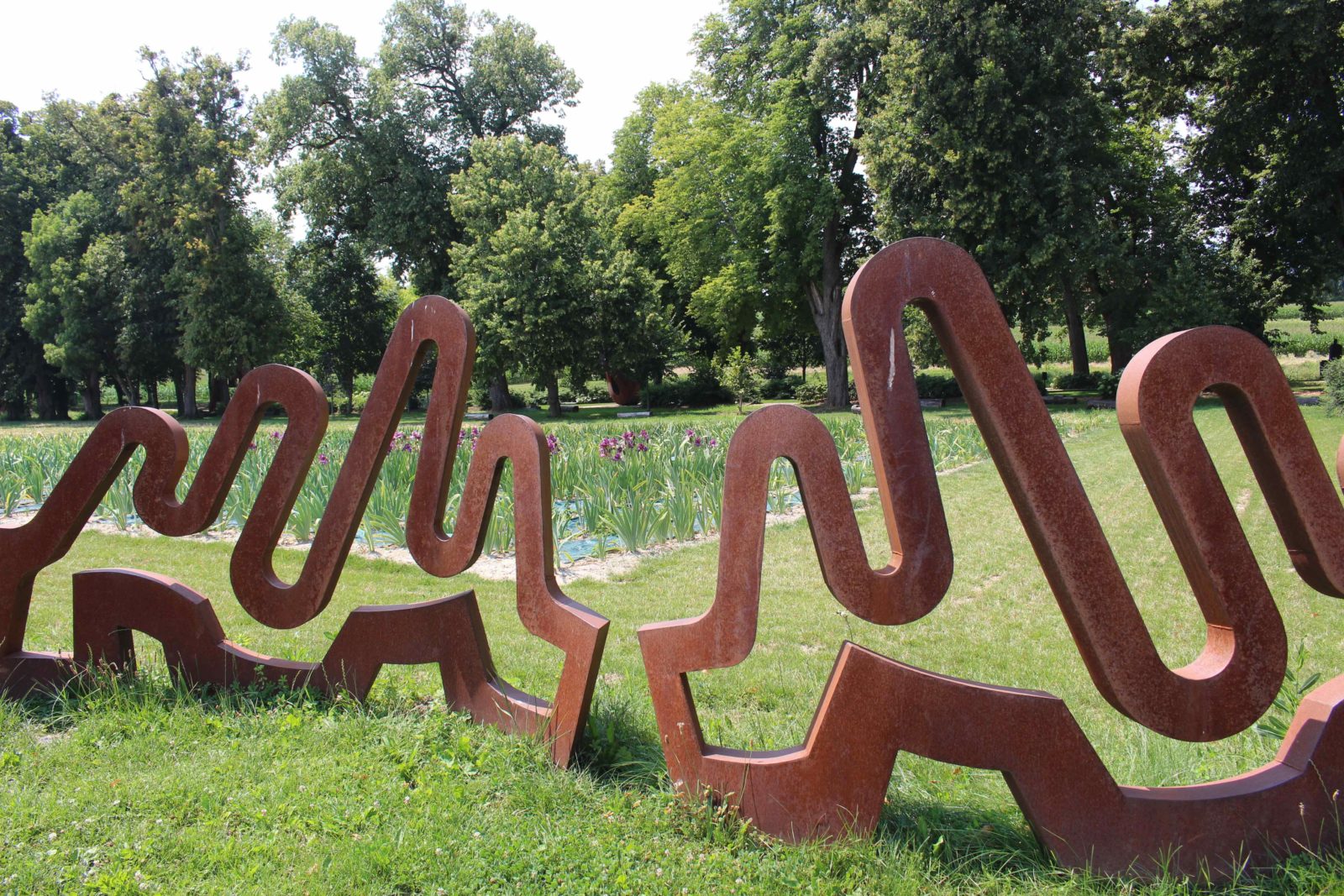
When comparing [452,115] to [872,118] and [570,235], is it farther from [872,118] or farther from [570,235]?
[872,118]

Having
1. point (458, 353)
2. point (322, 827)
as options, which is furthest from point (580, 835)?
point (458, 353)

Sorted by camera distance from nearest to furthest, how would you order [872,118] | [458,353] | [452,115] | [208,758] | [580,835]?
[580,835] < [208,758] < [458,353] < [872,118] < [452,115]

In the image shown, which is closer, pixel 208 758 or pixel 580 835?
pixel 580 835

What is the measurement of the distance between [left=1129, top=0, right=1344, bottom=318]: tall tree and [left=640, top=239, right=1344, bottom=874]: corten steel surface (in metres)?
23.4

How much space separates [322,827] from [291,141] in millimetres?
36141

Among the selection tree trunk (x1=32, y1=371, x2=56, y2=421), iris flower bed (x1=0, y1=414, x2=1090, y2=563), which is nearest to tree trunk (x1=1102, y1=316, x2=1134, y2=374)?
iris flower bed (x1=0, y1=414, x2=1090, y2=563)

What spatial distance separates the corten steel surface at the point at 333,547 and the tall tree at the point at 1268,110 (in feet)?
79.4

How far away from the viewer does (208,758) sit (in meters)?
3.20

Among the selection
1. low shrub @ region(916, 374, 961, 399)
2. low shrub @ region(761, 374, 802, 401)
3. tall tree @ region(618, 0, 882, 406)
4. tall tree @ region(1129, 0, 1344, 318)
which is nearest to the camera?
tall tree @ region(1129, 0, 1344, 318)

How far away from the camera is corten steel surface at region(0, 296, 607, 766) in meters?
3.31

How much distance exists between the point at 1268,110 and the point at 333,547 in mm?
28987

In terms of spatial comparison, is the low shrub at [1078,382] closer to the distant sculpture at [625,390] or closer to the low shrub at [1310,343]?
the distant sculpture at [625,390]

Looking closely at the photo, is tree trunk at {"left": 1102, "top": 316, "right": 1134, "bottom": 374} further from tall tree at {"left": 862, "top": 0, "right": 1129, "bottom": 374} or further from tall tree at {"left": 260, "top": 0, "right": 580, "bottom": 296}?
tall tree at {"left": 260, "top": 0, "right": 580, "bottom": 296}

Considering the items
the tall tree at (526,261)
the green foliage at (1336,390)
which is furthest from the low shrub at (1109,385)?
the tall tree at (526,261)
